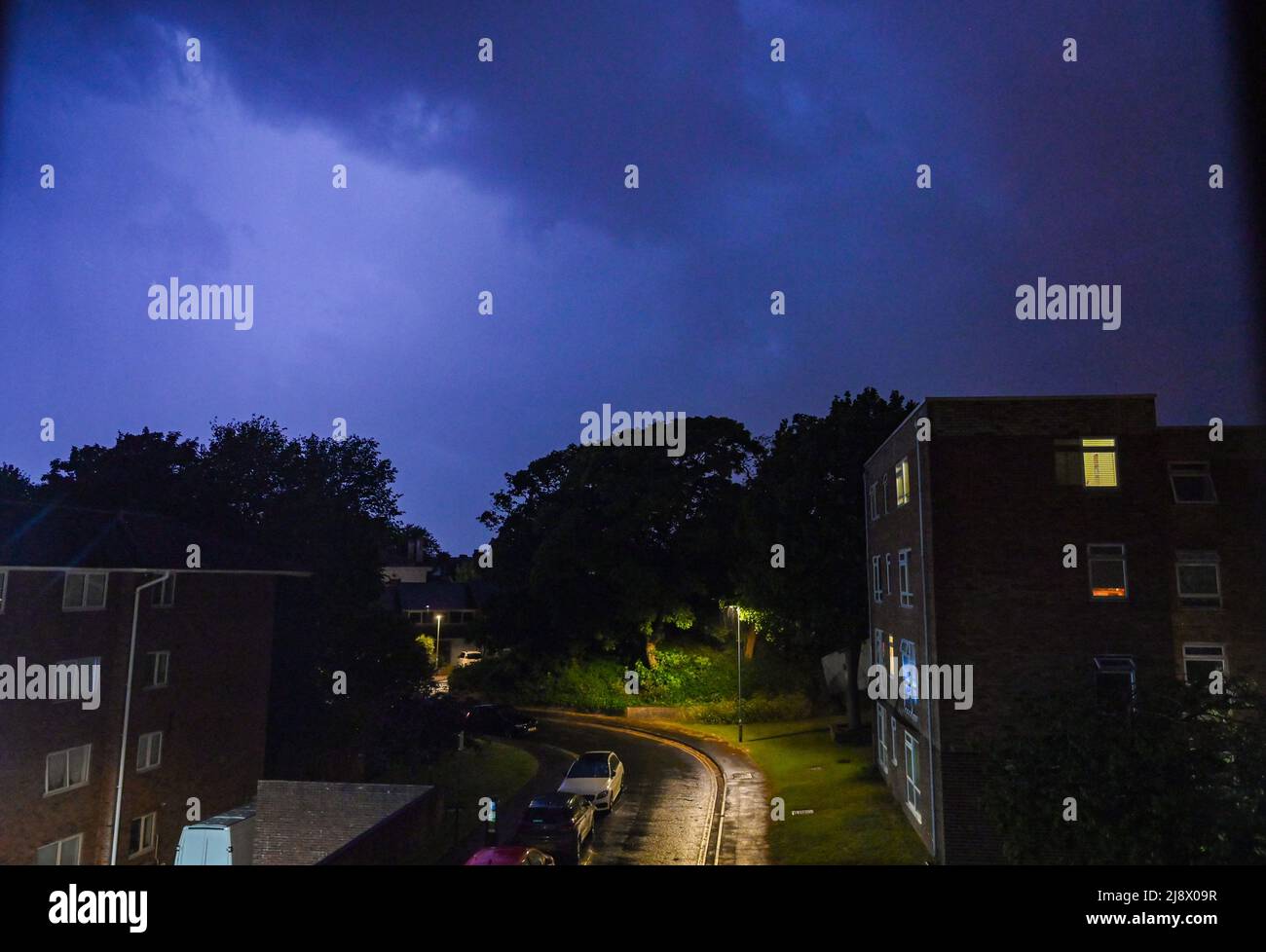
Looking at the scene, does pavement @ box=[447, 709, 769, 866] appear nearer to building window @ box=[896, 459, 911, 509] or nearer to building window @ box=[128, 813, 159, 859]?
building window @ box=[128, 813, 159, 859]

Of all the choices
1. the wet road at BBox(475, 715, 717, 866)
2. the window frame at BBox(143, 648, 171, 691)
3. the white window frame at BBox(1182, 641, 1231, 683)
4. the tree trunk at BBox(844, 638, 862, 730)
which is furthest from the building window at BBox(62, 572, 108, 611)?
the white window frame at BBox(1182, 641, 1231, 683)

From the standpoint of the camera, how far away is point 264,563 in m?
30.6

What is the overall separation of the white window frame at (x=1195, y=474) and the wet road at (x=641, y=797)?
642 inches

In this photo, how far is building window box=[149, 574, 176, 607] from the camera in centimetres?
2589

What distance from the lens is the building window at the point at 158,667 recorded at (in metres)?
25.6

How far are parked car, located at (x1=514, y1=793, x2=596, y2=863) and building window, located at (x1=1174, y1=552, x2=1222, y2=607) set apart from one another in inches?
677

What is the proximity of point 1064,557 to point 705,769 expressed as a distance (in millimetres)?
18467

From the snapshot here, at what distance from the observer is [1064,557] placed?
69.2 feet

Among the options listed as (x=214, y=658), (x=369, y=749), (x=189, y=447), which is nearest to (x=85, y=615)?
(x=214, y=658)

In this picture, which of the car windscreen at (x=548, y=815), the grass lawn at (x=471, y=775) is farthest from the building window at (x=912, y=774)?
the grass lawn at (x=471, y=775)
